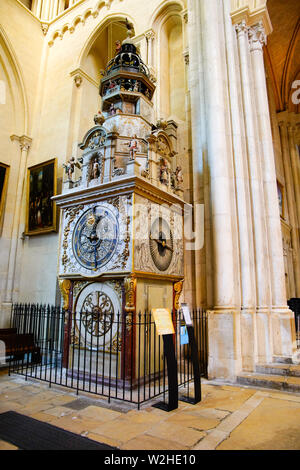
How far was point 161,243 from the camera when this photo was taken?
5387 millimetres

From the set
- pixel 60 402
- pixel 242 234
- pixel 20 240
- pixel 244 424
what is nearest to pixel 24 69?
pixel 20 240

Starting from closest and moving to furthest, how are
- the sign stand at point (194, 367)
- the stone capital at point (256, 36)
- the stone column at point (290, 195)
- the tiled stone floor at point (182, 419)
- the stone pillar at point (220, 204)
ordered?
the tiled stone floor at point (182, 419)
the sign stand at point (194, 367)
the stone pillar at point (220, 204)
the stone capital at point (256, 36)
the stone column at point (290, 195)

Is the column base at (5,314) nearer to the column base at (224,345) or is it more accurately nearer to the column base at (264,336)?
the column base at (224,345)

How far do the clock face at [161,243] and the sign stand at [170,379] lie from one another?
171cm

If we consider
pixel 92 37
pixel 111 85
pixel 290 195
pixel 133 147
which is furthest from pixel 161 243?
pixel 290 195

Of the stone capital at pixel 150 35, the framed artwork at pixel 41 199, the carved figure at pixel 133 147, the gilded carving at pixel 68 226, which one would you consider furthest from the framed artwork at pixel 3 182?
the carved figure at pixel 133 147

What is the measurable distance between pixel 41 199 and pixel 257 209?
665 cm

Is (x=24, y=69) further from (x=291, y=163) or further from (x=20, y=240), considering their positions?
(x=291, y=163)

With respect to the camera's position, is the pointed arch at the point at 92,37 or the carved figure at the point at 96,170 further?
the pointed arch at the point at 92,37

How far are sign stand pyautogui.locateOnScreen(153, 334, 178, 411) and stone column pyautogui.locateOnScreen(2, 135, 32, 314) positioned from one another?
6937mm

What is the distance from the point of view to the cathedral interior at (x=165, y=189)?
16.8ft

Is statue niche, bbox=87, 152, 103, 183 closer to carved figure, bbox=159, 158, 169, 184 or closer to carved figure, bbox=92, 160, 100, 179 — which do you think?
carved figure, bbox=92, 160, 100, 179
